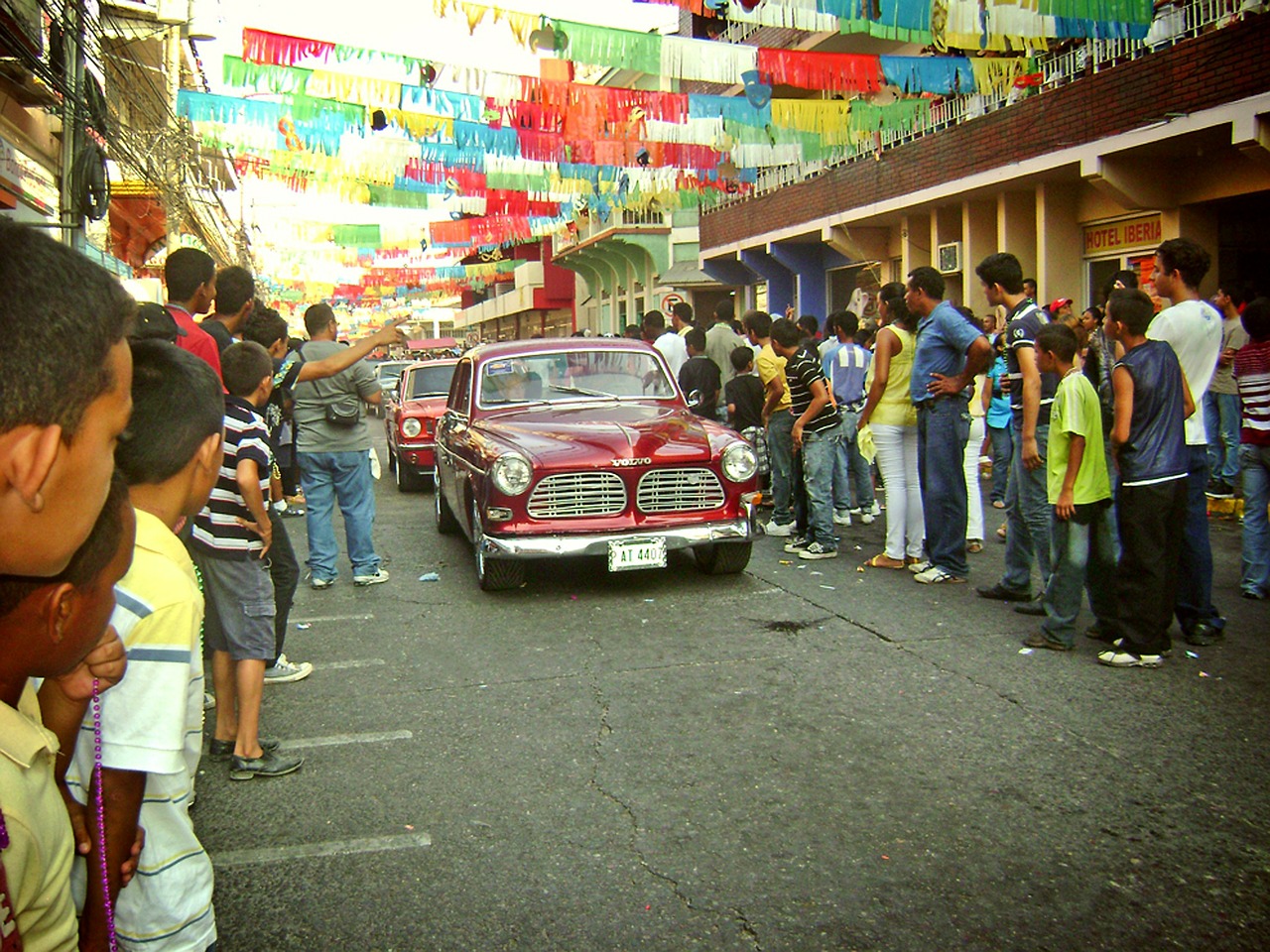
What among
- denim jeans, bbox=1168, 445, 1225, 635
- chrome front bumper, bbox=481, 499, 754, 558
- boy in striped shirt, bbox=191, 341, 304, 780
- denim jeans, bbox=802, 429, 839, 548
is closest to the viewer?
boy in striped shirt, bbox=191, 341, 304, 780

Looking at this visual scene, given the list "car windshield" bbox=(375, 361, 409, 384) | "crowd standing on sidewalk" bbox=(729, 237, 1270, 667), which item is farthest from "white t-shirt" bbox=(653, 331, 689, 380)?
"car windshield" bbox=(375, 361, 409, 384)

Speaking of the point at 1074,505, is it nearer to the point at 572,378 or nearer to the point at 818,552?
the point at 818,552

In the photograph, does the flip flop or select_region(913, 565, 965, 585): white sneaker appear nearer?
select_region(913, 565, 965, 585): white sneaker

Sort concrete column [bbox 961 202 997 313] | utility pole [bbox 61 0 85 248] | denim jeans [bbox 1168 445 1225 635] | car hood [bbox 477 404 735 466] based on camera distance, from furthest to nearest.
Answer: concrete column [bbox 961 202 997 313]
utility pole [bbox 61 0 85 248]
car hood [bbox 477 404 735 466]
denim jeans [bbox 1168 445 1225 635]

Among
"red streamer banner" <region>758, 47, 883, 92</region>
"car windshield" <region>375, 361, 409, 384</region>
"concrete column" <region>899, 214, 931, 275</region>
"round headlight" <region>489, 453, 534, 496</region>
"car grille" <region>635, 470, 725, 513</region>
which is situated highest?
"red streamer banner" <region>758, 47, 883, 92</region>

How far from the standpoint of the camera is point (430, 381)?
1360 centimetres

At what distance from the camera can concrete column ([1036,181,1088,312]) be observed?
1456 cm

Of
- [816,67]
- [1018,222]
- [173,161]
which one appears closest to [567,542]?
[816,67]

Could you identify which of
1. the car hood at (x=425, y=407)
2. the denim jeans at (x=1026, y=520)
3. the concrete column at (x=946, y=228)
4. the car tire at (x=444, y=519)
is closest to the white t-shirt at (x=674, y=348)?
the car hood at (x=425, y=407)

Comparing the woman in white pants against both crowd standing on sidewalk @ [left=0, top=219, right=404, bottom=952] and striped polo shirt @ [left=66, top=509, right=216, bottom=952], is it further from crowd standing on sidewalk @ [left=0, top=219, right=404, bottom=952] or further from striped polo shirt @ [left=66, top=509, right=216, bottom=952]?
striped polo shirt @ [left=66, top=509, right=216, bottom=952]

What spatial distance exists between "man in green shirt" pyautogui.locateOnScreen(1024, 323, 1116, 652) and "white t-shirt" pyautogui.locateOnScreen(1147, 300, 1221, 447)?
69 centimetres

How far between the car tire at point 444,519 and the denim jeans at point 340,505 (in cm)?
181

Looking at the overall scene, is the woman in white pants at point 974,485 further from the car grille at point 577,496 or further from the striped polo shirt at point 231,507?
the striped polo shirt at point 231,507

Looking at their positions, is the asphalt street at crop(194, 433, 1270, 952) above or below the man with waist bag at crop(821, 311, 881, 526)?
below
